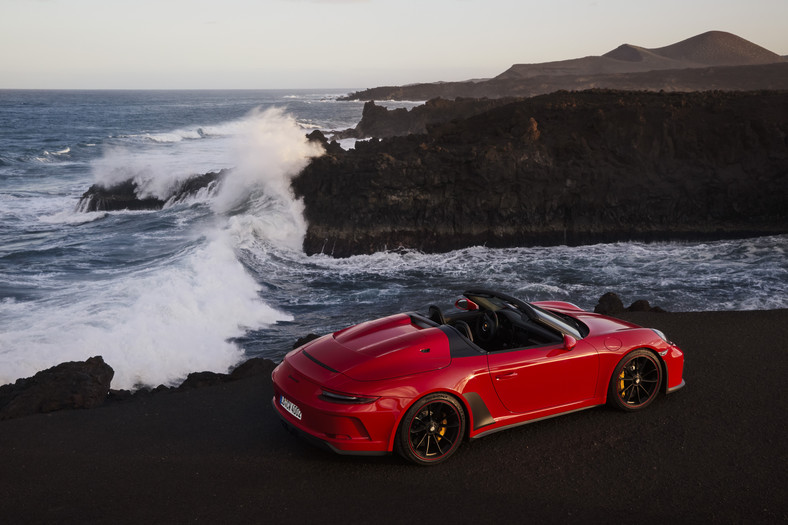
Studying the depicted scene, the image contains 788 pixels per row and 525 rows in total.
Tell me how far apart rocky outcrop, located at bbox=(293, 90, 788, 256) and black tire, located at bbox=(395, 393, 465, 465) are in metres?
14.8

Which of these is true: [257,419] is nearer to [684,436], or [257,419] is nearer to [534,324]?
[534,324]

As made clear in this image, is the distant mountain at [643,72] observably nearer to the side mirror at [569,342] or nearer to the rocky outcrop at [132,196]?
the rocky outcrop at [132,196]

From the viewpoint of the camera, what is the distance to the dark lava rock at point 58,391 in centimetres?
689

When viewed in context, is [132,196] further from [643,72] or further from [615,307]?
[643,72]

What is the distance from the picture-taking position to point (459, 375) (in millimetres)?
5398

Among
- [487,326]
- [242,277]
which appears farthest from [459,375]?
[242,277]

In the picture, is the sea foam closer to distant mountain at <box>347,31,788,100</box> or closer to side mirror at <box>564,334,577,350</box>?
side mirror at <box>564,334,577,350</box>

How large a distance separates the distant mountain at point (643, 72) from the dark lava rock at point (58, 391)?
7703cm

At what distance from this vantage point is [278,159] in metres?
24.2

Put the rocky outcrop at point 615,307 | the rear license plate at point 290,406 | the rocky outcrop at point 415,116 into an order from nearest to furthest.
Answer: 1. the rear license plate at point 290,406
2. the rocky outcrop at point 615,307
3. the rocky outcrop at point 415,116

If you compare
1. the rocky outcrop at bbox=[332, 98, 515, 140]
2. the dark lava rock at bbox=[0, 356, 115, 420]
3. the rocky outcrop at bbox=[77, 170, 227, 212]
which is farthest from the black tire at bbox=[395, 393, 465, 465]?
the rocky outcrop at bbox=[332, 98, 515, 140]

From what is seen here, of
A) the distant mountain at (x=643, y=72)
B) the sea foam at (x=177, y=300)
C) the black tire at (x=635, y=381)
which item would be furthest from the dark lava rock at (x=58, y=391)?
the distant mountain at (x=643, y=72)

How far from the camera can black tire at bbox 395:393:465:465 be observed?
519 centimetres

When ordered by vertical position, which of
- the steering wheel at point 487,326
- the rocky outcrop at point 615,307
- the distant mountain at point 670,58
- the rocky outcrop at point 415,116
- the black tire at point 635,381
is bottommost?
the rocky outcrop at point 615,307
